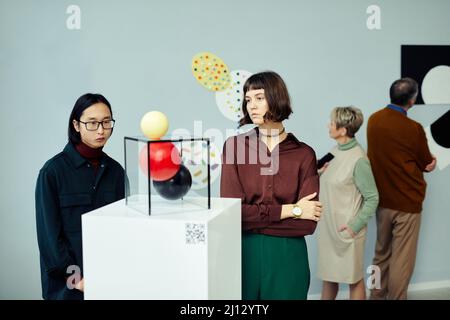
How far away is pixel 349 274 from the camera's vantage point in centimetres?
329

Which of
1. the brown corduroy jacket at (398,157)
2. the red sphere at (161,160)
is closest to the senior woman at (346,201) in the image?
the brown corduroy jacket at (398,157)

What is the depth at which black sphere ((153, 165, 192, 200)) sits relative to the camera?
1554 mm

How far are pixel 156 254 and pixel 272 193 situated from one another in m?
0.72

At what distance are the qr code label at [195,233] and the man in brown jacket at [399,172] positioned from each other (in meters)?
2.40

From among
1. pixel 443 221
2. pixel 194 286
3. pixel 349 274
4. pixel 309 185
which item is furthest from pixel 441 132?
pixel 194 286

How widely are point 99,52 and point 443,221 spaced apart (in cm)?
280

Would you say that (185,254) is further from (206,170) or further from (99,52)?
(99,52)

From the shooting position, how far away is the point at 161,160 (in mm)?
1501

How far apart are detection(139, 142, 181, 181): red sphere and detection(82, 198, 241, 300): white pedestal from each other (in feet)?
0.35

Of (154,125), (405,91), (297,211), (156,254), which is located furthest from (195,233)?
(405,91)

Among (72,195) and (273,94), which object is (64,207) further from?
(273,94)

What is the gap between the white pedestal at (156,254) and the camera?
1.42 metres

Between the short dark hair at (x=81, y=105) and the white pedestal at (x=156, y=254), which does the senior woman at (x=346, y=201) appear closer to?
the short dark hair at (x=81, y=105)

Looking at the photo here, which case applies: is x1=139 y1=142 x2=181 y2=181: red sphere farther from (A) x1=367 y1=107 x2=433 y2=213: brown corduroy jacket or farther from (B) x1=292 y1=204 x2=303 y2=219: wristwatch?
(A) x1=367 y1=107 x2=433 y2=213: brown corduroy jacket
